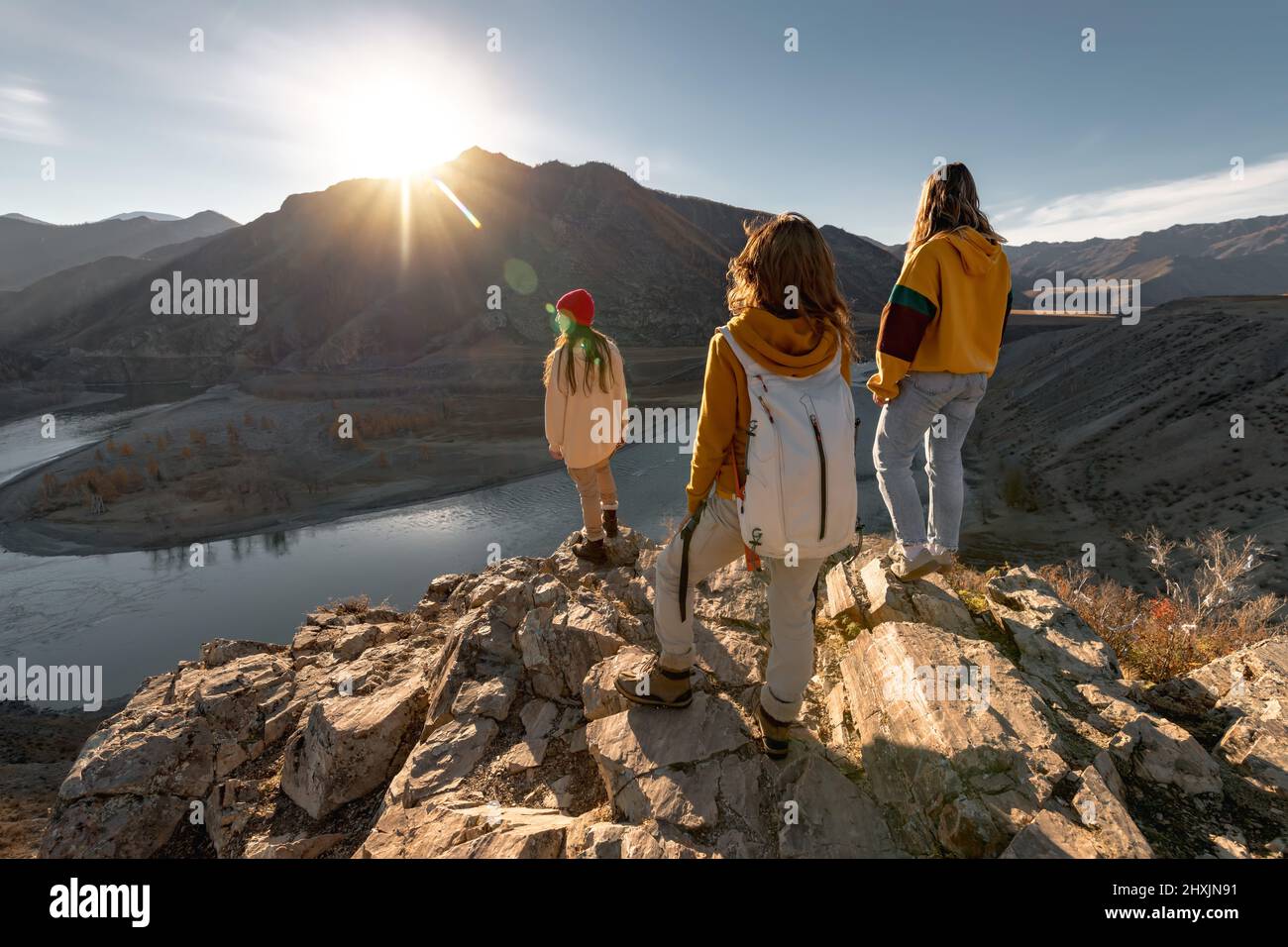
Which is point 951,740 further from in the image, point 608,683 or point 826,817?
point 608,683

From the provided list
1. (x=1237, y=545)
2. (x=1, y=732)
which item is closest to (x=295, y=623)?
(x=1, y=732)

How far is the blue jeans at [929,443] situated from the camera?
9.53ft

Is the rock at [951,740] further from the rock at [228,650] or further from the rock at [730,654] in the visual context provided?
the rock at [228,650]

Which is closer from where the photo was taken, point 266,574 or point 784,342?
point 784,342

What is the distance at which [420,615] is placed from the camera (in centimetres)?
579

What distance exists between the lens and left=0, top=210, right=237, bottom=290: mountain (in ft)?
429

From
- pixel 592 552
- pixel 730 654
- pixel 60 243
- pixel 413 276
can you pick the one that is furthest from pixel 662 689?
pixel 60 243

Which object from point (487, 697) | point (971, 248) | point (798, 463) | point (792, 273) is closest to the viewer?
point (798, 463)

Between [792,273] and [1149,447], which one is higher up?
[792,273]

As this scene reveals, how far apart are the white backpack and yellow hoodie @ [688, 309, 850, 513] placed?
0.04 metres

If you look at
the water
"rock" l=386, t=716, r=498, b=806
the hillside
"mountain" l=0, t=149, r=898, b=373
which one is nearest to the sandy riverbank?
the water

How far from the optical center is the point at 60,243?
A: 144 meters

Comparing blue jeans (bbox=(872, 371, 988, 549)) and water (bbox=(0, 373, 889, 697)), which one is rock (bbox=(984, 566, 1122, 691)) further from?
water (bbox=(0, 373, 889, 697))

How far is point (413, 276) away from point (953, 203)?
69991 mm
